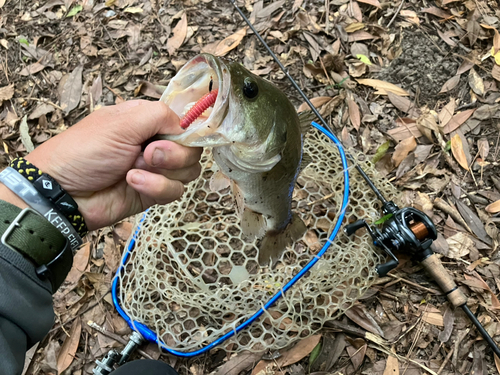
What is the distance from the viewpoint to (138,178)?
138 centimetres

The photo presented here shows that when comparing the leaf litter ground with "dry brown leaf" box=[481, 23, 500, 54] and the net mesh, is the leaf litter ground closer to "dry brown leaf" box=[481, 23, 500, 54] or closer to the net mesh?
"dry brown leaf" box=[481, 23, 500, 54]

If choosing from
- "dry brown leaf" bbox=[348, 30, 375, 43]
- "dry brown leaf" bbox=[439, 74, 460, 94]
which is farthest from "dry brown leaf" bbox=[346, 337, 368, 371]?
"dry brown leaf" bbox=[348, 30, 375, 43]

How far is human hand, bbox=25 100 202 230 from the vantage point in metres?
1.34

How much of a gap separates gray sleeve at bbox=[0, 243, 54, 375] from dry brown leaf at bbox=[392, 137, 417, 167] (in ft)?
7.88

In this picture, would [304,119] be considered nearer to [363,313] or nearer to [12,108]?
[363,313]

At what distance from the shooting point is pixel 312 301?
2.12m

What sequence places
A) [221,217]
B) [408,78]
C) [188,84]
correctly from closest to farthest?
[188,84] → [221,217] → [408,78]

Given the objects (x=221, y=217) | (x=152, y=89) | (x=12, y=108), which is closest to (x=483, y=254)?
(x=221, y=217)

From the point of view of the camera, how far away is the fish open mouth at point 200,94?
3.84 ft

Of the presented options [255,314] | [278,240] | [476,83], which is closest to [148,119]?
[278,240]

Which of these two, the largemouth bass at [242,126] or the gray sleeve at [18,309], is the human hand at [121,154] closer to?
the largemouth bass at [242,126]

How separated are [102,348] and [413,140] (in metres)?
2.69

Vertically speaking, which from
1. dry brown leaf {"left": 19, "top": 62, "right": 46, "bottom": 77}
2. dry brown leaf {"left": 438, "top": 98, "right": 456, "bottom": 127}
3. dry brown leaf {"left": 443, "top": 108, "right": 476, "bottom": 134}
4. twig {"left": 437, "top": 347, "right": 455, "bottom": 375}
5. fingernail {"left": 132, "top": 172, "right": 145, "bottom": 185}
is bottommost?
twig {"left": 437, "top": 347, "right": 455, "bottom": 375}

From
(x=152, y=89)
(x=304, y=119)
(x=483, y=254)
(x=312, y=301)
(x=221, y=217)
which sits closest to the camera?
(x=304, y=119)
